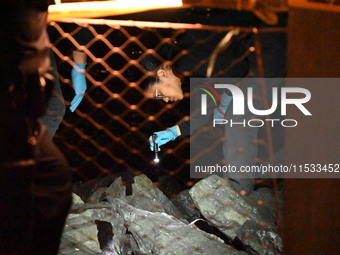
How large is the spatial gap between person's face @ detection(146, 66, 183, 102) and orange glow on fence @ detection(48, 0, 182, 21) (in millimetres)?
923

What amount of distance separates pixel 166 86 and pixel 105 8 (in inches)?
39.1

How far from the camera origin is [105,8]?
1.15 metres

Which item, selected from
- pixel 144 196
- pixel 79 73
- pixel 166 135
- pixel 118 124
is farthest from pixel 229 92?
pixel 118 124

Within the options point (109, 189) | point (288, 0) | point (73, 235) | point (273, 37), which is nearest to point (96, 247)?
A: point (73, 235)

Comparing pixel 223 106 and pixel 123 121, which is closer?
pixel 223 106

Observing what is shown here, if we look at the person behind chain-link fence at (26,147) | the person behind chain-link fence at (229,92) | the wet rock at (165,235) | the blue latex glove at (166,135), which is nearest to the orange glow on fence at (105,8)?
the person behind chain-link fence at (26,147)

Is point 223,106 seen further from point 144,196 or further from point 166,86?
point 144,196

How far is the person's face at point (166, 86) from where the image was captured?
2.10m

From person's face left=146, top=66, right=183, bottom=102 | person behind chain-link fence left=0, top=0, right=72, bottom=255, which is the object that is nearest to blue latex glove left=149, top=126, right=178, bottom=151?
person's face left=146, top=66, right=183, bottom=102

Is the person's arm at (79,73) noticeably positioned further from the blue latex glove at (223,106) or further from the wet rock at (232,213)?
the wet rock at (232,213)

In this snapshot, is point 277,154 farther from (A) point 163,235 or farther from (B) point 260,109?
(A) point 163,235

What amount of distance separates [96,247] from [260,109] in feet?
3.28

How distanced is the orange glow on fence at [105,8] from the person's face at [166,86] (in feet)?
3.03

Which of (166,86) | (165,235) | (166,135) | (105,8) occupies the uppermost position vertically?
(105,8)
